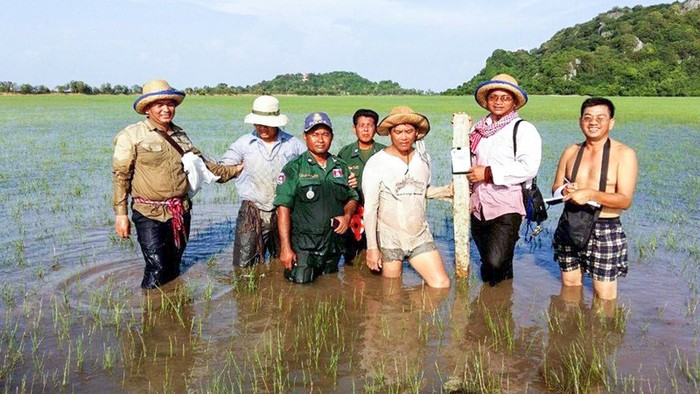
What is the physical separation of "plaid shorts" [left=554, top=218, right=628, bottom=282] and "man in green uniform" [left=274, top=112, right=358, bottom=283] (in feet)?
7.00

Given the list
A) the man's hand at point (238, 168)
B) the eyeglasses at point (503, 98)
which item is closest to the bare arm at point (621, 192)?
the eyeglasses at point (503, 98)

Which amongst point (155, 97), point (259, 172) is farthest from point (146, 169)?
point (259, 172)

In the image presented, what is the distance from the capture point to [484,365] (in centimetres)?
422

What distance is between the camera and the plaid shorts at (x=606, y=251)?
5.07 metres

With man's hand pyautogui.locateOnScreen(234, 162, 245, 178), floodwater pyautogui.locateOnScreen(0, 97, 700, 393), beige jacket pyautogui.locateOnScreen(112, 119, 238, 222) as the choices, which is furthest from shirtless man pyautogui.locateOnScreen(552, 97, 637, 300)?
beige jacket pyautogui.locateOnScreen(112, 119, 238, 222)

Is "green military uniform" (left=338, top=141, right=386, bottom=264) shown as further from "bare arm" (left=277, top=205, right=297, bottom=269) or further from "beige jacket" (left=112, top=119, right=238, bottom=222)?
"beige jacket" (left=112, top=119, right=238, bottom=222)

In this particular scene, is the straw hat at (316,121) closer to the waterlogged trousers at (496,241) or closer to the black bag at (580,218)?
the waterlogged trousers at (496,241)

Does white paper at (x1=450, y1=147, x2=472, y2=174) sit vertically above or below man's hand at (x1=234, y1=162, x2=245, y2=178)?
above

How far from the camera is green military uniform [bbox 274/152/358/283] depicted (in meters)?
5.94

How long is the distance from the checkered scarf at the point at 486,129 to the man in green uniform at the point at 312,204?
4.26 ft

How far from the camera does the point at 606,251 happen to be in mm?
5078

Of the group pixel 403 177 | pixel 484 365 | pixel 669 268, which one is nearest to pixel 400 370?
pixel 484 365

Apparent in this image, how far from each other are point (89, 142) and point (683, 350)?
62.8 feet

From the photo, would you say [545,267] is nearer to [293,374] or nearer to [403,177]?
[403,177]
